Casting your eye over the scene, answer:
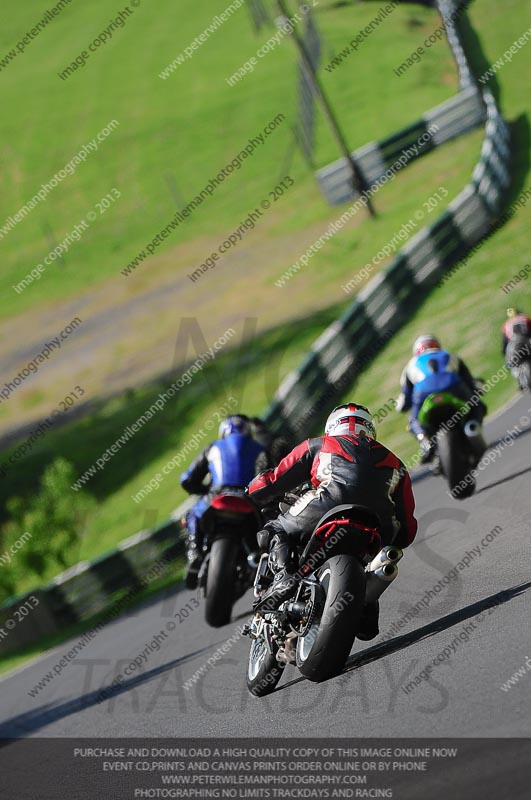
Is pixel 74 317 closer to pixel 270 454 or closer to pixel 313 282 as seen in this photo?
pixel 313 282

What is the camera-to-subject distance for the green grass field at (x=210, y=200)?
23172 mm

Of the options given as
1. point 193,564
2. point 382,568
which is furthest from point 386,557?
point 193,564

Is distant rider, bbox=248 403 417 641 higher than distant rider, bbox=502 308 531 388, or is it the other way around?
distant rider, bbox=248 403 417 641

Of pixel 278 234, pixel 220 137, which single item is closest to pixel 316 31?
pixel 220 137

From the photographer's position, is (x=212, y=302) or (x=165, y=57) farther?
(x=165, y=57)

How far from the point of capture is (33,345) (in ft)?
132

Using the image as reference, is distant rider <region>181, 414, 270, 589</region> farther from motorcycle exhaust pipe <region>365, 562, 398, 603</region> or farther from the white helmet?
motorcycle exhaust pipe <region>365, 562, 398, 603</region>

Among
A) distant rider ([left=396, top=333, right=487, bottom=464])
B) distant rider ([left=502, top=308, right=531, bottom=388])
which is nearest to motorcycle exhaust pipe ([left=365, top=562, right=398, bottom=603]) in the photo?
distant rider ([left=396, top=333, right=487, bottom=464])

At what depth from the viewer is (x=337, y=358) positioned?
19359mm

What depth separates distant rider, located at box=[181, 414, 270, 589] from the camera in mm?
10242
